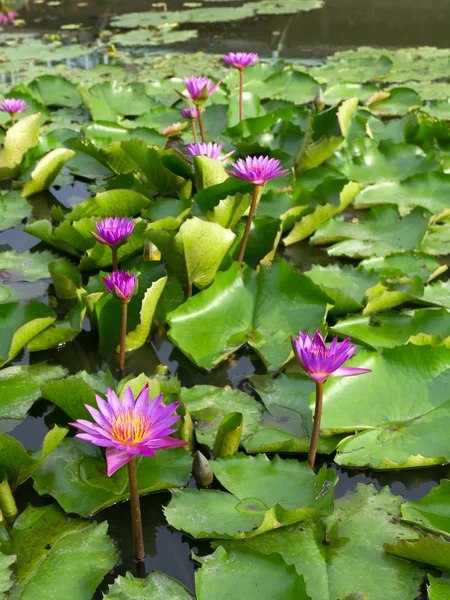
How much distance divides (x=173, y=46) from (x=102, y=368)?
4.24 metres

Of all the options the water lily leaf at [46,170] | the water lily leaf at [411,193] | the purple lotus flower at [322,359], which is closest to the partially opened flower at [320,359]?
the purple lotus flower at [322,359]

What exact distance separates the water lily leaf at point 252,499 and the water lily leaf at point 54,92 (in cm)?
315

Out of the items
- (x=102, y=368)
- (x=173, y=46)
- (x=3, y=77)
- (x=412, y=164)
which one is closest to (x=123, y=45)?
(x=173, y=46)

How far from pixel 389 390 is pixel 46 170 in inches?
72.5

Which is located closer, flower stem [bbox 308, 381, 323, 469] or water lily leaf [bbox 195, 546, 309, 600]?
water lily leaf [bbox 195, 546, 309, 600]

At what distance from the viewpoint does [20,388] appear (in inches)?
67.5

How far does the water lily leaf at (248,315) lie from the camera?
6.00 ft

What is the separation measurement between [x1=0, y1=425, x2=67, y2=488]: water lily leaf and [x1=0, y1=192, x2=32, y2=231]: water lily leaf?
143 cm

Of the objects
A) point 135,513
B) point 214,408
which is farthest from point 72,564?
point 214,408

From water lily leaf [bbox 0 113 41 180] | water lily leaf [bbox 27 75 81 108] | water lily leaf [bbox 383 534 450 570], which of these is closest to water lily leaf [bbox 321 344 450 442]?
water lily leaf [bbox 383 534 450 570]

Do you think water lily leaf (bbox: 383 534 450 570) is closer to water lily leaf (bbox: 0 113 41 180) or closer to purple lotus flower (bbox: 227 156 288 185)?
purple lotus flower (bbox: 227 156 288 185)

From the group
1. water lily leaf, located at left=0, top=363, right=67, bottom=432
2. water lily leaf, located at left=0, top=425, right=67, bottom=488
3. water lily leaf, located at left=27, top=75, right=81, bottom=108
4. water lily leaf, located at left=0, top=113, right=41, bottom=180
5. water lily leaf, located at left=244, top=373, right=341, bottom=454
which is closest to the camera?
water lily leaf, located at left=0, top=425, right=67, bottom=488

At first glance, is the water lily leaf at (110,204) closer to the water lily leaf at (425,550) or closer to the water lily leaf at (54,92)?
the water lily leaf at (425,550)

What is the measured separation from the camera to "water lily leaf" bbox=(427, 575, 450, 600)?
115 centimetres
